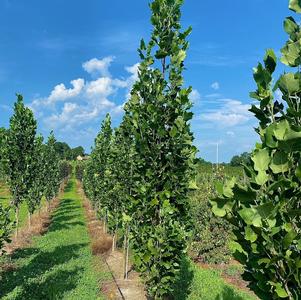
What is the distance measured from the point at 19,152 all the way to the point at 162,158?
1273cm

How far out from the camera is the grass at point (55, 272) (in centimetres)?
1299

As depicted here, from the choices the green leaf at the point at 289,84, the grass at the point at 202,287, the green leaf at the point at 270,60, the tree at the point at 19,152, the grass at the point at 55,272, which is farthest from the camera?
the tree at the point at 19,152

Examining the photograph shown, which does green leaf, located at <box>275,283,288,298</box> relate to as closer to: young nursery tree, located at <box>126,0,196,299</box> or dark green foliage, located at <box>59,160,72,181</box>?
young nursery tree, located at <box>126,0,196,299</box>

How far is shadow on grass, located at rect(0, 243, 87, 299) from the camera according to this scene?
1314cm

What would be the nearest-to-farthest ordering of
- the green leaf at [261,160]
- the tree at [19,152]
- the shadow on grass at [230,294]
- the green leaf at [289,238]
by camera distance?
the green leaf at [289,238] < the green leaf at [261,160] < the shadow on grass at [230,294] < the tree at [19,152]

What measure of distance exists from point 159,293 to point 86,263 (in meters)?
9.47

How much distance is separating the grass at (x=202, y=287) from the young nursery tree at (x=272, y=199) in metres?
8.40

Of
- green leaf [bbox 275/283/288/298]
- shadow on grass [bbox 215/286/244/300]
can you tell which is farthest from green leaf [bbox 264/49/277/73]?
shadow on grass [bbox 215/286/244/300]

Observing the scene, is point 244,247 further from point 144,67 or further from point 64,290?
point 64,290

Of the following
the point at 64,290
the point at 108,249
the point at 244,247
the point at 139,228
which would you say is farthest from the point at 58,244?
the point at 244,247

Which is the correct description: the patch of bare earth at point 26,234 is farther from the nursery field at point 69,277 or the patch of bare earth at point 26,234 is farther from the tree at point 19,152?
the tree at point 19,152

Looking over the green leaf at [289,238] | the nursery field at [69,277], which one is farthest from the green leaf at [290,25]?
the nursery field at [69,277]

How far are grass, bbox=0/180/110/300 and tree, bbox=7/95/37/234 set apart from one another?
2.90 m

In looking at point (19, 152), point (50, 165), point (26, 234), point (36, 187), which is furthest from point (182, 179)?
point (50, 165)
